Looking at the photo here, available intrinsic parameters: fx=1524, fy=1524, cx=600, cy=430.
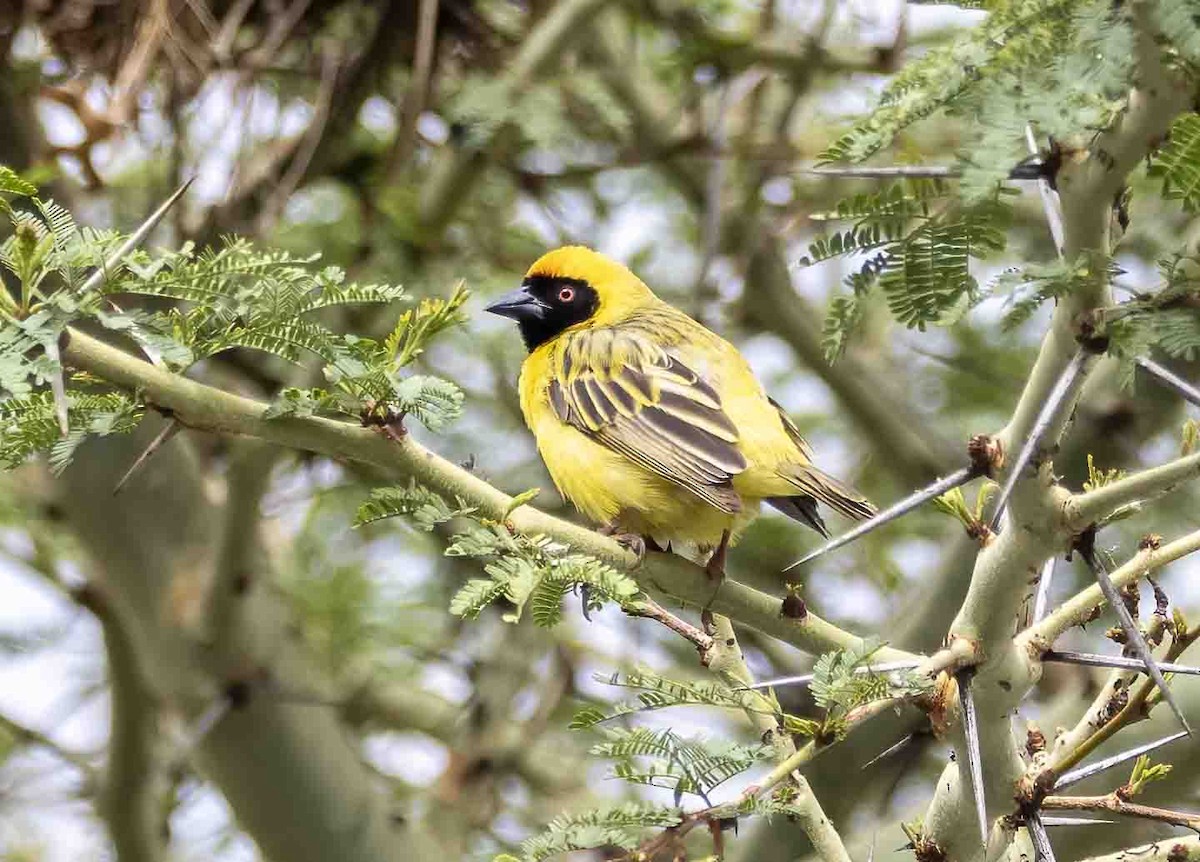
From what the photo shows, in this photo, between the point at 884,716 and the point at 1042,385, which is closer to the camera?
the point at 1042,385

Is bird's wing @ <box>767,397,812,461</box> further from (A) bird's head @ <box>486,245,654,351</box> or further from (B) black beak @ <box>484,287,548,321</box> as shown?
(B) black beak @ <box>484,287,548,321</box>

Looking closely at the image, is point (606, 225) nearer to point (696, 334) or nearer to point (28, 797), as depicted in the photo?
point (696, 334)

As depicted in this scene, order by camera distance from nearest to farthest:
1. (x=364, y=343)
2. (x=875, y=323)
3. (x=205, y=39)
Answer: (x=364, y=343) → (x=205, y=39) → (x=875, y=323)

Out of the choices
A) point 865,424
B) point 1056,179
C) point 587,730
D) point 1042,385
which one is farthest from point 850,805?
point 1056,179

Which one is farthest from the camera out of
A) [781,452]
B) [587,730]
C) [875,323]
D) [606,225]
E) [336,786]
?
[875,323]

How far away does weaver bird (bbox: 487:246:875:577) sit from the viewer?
387 centimetres

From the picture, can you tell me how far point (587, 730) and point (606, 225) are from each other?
484 centimetres

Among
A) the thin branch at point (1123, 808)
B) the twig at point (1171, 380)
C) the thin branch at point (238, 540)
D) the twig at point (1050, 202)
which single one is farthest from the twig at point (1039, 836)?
the thin branch at point (238, 540)

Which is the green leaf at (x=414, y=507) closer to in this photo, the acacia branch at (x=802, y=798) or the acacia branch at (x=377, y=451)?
the acacia branch at (x=377, y=451)

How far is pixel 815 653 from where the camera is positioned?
8.98ft

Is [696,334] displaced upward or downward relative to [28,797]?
upward

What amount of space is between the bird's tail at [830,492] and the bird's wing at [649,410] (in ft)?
0.54

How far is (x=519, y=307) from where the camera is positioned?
5.16m

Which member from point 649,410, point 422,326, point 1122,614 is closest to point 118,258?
point 422,326
